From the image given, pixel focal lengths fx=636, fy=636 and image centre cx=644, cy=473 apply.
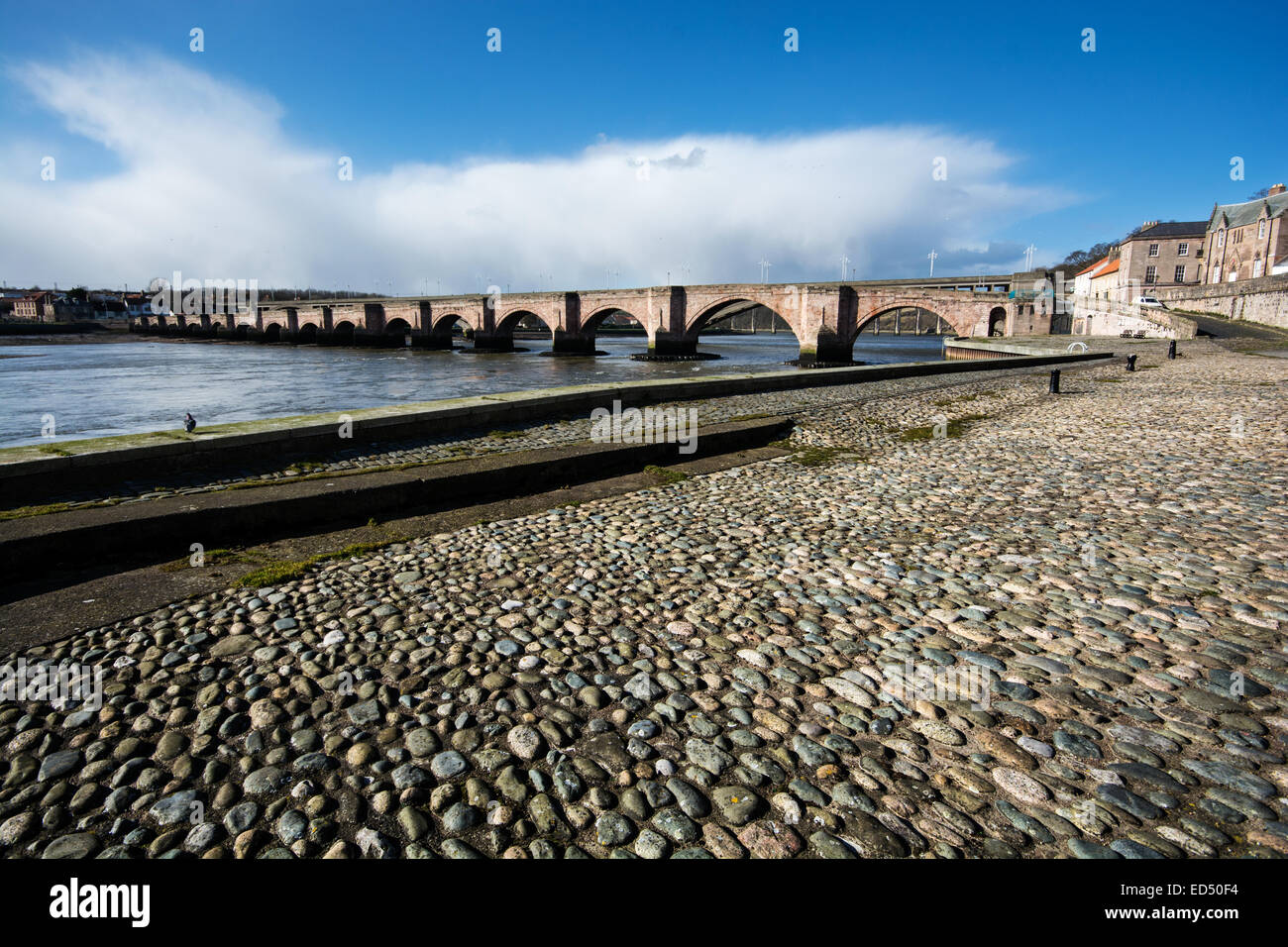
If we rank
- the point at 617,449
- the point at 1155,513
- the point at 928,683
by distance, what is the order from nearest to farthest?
the point at 928,683
the point at 1155,513
the point at 617,449

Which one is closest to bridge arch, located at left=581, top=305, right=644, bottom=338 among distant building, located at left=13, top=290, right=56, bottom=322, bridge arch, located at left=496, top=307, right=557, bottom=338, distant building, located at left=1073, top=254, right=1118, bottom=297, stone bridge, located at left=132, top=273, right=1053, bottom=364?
stone bridge, located at left=132, top=273, right=1053, bottom=364

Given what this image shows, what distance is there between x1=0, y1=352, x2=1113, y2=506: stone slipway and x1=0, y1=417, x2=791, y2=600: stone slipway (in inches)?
43.7

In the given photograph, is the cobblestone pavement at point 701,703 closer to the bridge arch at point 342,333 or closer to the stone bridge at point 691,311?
the stone bridge at point 691,311

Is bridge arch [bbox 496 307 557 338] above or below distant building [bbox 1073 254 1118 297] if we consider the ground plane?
below

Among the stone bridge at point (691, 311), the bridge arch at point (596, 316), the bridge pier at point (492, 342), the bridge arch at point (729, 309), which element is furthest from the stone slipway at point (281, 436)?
the bridge pier at point (492, 342)

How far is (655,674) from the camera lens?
3209 mm

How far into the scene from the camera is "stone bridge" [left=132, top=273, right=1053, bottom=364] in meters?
46.1

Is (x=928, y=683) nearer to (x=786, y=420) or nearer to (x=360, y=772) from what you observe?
(x=360, y=772)

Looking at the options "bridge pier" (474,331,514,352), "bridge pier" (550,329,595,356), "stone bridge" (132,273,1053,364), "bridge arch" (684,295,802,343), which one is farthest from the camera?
"bridge pier" (474,331,514,352)

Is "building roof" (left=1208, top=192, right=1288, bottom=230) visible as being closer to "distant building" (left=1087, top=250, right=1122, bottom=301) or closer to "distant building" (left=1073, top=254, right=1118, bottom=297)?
"distant building" (left=1087, top=250, right=1122, bottom=301)
